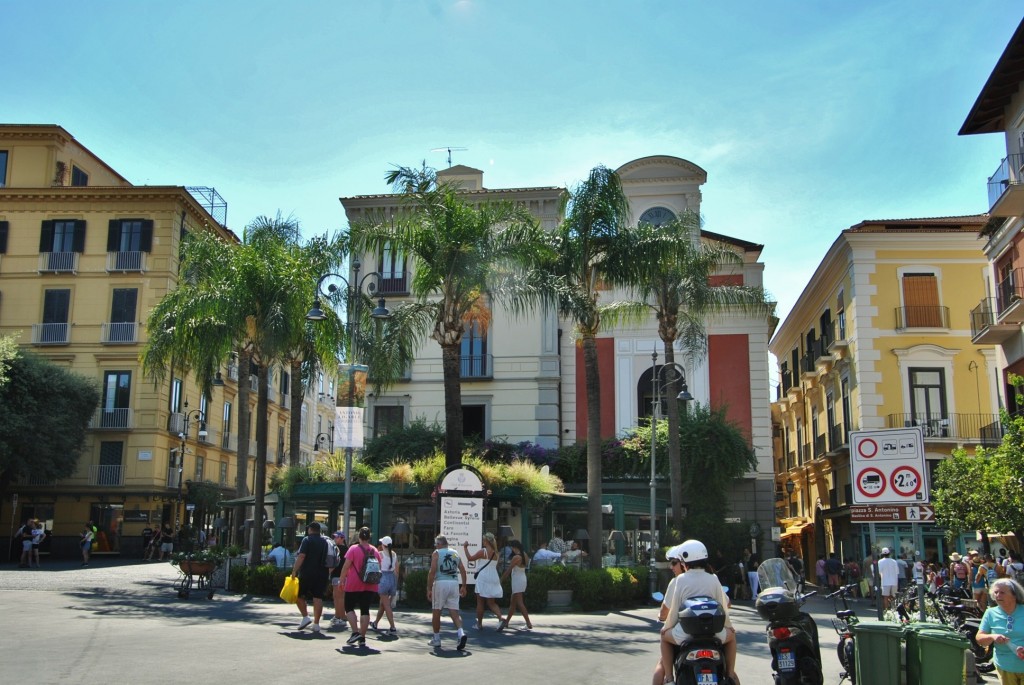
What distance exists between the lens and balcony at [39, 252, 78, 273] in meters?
41.7

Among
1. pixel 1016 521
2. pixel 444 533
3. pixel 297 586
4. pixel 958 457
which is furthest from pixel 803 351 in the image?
pixel 297 586

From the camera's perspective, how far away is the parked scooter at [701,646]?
7770 mm

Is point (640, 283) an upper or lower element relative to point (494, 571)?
upper

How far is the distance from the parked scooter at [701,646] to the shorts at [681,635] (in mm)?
38

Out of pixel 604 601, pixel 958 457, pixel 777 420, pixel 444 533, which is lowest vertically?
pixel 604 601

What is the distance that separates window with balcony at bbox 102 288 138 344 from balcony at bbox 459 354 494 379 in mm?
15412

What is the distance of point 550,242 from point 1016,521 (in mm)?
11780

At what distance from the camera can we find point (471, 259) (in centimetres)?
2155

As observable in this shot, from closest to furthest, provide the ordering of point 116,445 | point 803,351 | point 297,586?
point 297,586, point 116,445, point 803,351

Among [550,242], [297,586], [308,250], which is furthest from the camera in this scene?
[308,250]

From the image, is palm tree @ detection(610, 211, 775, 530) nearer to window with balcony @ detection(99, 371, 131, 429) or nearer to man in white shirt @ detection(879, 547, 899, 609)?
man in white shirt @ detection(879, 547, 899, 609)

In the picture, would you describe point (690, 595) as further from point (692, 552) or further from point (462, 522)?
point (462, 522)

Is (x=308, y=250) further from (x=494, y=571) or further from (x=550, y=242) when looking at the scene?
(x=494, y=571)

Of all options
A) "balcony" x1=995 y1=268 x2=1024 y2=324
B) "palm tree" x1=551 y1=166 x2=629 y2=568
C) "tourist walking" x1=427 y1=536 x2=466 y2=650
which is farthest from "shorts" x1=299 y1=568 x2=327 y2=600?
"balcony" x1=995 y1=268 x2=1024 y2=324
